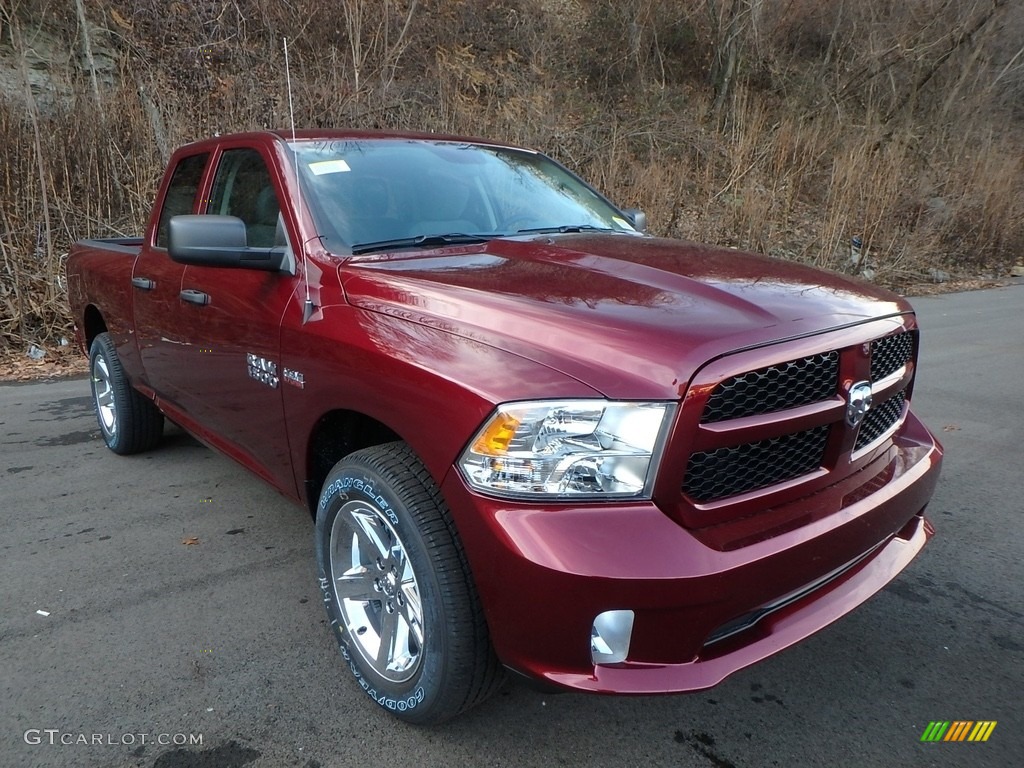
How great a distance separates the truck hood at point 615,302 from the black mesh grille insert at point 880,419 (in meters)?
0.30

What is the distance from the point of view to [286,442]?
2703 millimetres

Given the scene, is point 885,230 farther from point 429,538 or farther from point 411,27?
point 429,538

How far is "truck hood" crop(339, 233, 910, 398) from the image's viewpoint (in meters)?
1.79

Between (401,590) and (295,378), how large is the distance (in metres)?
0.83

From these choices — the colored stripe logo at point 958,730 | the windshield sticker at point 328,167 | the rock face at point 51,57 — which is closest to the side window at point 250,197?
the windshield sticker at point 328,167

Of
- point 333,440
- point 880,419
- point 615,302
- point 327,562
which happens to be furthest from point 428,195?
point 880,419

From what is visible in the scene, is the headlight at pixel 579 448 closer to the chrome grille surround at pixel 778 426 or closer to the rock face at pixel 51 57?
the chrome grille surround at pixel 778 426

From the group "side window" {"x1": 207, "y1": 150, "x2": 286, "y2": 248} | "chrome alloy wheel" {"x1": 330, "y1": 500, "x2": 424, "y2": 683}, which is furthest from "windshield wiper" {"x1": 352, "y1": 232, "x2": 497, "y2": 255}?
"chrome alloy wheel" {"x1": 330, "y1": 500, "x2": 424, "y2": 683}

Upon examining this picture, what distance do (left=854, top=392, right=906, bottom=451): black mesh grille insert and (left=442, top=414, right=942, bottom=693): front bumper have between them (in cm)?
40

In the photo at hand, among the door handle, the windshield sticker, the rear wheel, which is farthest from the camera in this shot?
the rear wheel

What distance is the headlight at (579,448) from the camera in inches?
69.2

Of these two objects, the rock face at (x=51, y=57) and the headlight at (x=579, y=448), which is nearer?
the headlight at (x=579, y=448)

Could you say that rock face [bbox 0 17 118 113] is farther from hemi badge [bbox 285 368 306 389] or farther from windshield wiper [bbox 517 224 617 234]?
hemi badge [bbox 285 368 306 389]

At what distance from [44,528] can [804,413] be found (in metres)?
3.55
